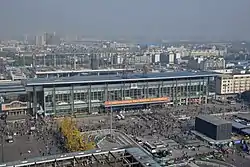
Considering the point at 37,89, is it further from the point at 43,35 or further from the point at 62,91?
the point at 43,35

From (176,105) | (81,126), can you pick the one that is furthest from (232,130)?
(81,126)

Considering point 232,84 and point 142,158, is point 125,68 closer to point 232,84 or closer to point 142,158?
point 232,84

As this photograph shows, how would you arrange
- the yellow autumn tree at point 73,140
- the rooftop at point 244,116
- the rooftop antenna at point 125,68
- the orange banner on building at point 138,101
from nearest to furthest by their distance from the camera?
the yellow autumn tree at point 73,140 < the rooftop at point 244,116 < the orange banner on building at point 138,101 < the rooftop antenna at point 125,68

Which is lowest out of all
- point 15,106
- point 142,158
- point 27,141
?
point 27,141

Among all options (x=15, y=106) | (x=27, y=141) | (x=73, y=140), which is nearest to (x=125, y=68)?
(x=15, y=106)

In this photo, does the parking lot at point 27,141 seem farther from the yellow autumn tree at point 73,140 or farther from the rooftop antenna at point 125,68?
the rooftop antenna at point 125,68

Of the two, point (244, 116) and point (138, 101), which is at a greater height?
point (138, 101)

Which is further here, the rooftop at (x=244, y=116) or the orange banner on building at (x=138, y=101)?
the orange banner on building at (x=138, y=101)

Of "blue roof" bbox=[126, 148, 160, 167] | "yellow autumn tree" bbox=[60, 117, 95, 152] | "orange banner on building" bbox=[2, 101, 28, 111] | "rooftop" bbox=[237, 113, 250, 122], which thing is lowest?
"rooftop" bbox=[237, 113, 250, 122]

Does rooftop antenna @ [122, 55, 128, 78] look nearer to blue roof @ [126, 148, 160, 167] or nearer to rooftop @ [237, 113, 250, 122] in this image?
rooftop @ [237, 113, 250, 122]

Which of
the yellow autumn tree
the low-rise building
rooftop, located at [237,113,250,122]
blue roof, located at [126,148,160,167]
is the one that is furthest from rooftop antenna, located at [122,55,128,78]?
blue roof, located at [126,148,160,167]

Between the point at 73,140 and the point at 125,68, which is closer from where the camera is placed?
the point at 73,140

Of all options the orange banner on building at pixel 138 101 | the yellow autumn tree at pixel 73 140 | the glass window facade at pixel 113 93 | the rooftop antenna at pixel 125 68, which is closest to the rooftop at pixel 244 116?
the glass window facade at pixel 113 93
